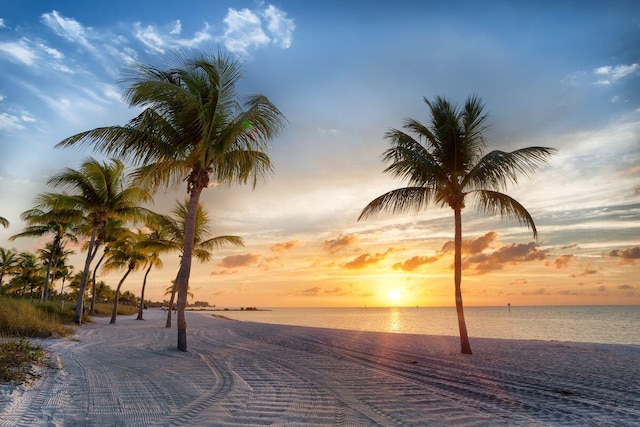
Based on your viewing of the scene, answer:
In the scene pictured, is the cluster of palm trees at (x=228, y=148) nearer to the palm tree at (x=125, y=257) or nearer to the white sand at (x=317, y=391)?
the white sand at (x=317, y=391)

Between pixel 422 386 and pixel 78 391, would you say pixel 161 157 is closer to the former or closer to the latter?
pixel 78 391

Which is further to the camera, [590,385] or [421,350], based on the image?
[421,350]

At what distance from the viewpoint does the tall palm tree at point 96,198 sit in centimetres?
2069

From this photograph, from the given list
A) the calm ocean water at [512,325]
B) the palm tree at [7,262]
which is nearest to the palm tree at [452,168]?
the calm ocean water at [512,325]

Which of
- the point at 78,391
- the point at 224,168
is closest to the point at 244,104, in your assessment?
the point at 224,168

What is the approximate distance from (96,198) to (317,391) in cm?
2023

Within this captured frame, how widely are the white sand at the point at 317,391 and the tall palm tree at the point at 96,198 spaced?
39.6 ft

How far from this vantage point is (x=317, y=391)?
6.23m

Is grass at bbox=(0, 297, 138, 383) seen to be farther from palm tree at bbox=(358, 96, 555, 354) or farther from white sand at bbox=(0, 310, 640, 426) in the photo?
palm tree at bbox=(358, 96, 555, 354)

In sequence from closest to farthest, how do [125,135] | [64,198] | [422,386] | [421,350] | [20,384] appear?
1. [20,384]
2. [422,386]
3. [125,135]
4. [421,350]
5. [64,198]

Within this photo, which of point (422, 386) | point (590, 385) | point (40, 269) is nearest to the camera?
point (422, 386)

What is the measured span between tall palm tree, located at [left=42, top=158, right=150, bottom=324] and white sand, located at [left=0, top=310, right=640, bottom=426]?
476 inches

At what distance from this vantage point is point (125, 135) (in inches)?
453

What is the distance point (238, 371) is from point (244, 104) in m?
8.08
